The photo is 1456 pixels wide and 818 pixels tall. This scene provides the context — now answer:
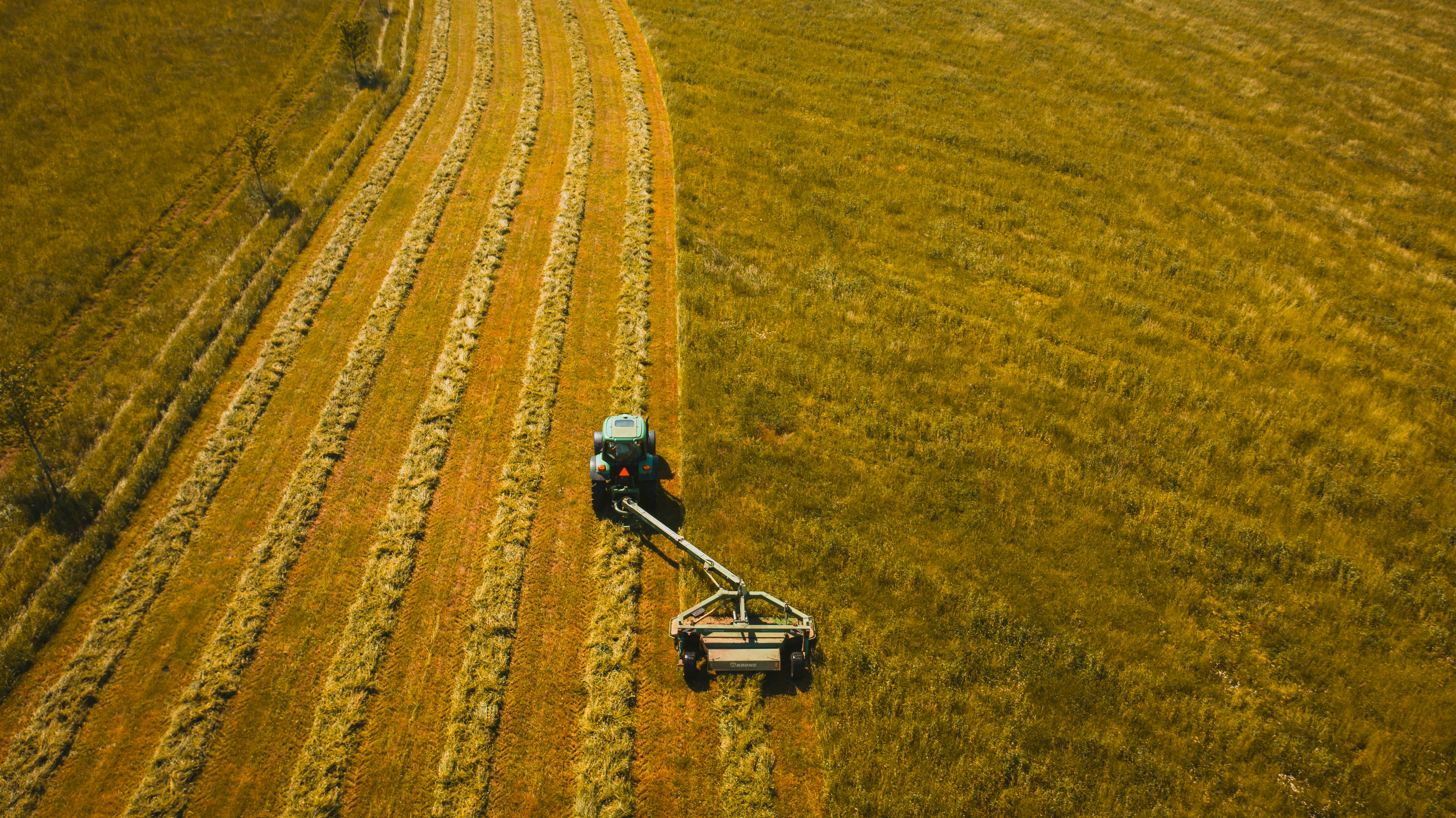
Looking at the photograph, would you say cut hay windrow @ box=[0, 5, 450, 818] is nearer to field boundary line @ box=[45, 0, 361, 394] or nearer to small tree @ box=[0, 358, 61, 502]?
small tree @ box=[0, 358, 61, 502]

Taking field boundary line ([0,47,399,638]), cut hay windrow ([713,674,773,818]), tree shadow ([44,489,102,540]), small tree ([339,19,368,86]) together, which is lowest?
cut hay windrow ([713,674,773,818])

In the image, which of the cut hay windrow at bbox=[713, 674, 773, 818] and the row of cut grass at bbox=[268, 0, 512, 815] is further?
the row of cut grass at bbox=[268, 0, 512, 815]

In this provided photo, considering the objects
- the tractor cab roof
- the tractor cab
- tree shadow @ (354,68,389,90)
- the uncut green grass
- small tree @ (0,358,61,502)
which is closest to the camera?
small tree @ (0,358,61,502)

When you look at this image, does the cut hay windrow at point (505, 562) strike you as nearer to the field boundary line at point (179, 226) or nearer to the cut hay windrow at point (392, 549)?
the cut hay windrow at point (392, 549)

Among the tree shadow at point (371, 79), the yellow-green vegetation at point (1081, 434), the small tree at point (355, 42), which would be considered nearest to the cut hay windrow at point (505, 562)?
the yellow-green vegetation at point (1081, 434)

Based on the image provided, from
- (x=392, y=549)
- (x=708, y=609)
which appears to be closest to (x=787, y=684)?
(x=708, y=609)

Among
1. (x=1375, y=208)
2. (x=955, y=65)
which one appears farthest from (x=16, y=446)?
(x=1375, y=208)

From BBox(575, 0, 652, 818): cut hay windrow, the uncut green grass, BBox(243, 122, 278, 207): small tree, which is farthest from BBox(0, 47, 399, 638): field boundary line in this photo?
BBox(575, 0, 652, 818): cut hay windrow
